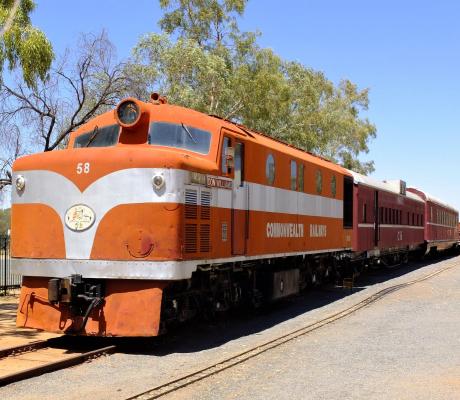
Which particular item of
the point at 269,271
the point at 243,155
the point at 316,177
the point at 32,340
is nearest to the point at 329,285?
the point at 316,177

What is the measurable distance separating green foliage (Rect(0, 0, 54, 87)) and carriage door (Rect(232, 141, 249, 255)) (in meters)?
6.26

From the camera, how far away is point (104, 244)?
8.90 meters

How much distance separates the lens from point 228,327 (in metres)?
11.5

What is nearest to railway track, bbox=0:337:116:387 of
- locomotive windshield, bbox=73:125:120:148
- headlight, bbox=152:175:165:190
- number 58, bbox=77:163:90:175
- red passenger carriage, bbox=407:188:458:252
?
headlight, bbox=152:175:165:190

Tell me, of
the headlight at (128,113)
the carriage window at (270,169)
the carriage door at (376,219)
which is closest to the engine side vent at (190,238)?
the headlight at (128,113)

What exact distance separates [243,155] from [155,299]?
3330 mm

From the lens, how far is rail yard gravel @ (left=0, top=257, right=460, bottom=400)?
6832 millimetres

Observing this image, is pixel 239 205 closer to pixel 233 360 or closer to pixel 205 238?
pixel 205 238

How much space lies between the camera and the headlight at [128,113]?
9859mm

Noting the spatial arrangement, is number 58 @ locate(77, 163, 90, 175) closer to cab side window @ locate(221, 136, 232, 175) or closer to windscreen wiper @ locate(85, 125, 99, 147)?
windscreen wiper @ locate(85, 125, 99, 147)

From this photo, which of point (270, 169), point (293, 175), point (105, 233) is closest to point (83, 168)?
point (105, 233)

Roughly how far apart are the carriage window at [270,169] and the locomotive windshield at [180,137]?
2148 mm

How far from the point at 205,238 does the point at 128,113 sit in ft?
7.68

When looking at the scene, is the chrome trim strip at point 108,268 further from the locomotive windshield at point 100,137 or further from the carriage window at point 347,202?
the carriage window at point 347,202
